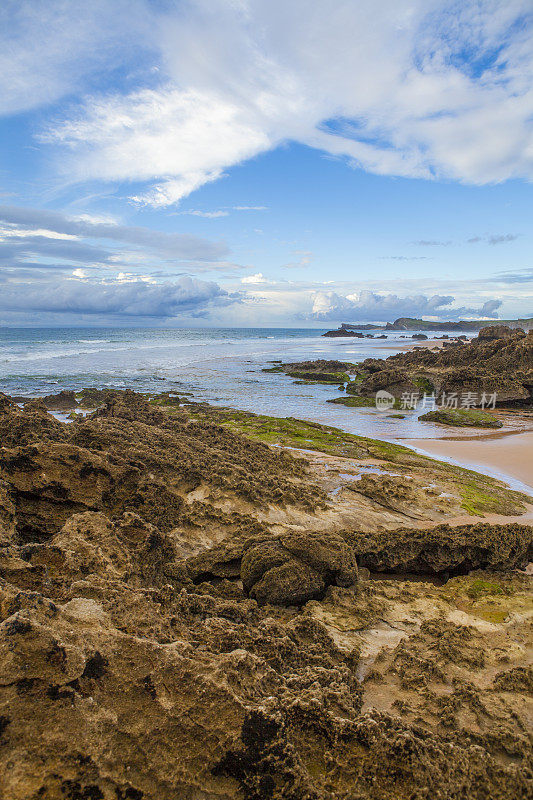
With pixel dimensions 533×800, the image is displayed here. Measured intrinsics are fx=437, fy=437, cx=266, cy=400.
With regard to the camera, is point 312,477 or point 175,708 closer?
point 175,708

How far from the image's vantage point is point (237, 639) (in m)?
3.82

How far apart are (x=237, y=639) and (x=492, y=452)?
16252 mm

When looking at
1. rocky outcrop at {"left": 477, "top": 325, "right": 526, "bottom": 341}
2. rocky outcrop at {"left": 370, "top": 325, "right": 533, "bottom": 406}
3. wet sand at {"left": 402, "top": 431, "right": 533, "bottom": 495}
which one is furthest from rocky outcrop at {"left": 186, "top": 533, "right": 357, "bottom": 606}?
rocky outcrop at {"left": 477, "top": 325, "right": 526, "bottom": 341}

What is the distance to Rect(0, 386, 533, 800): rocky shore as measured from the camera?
2561 mm

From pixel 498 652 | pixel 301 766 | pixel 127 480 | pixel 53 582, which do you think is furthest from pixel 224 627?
pixel 127 480

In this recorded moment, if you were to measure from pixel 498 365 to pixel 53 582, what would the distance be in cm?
3510

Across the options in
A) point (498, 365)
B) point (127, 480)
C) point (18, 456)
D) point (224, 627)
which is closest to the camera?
point (224, 627)

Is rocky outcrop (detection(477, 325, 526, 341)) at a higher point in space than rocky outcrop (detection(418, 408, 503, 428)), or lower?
higher

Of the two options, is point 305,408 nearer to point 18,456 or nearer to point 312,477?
point 312,477

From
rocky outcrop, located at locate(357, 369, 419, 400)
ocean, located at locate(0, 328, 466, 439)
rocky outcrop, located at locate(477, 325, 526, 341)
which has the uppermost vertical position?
rocky outcrop, located at locate(477, 325, 526, 341)

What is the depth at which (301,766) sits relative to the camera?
2.68 m

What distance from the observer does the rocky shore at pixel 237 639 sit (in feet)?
8.40

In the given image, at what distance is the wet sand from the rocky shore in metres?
7.63

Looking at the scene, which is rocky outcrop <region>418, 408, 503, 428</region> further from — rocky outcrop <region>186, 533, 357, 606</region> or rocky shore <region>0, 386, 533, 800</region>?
rocky outcrop <region>186, 533, 357, 606</region>
